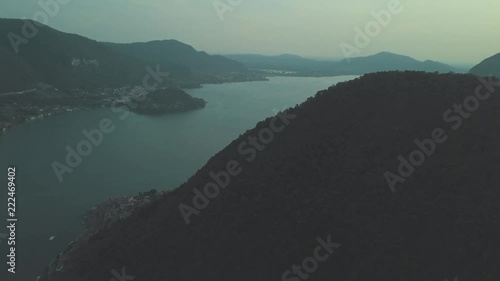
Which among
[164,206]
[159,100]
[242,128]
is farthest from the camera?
[159,100]

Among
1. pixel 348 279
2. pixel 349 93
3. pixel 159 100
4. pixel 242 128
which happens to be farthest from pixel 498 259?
pixel 159 100

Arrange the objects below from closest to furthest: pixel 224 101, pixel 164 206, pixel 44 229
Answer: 1. pixel 164 206
2. pixel 44 229
3. pixel 224 101

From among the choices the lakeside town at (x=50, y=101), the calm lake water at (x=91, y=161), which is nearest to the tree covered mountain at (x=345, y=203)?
the calm lake water at (x=91, y=161)

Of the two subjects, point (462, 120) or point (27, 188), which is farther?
point (27, 188)

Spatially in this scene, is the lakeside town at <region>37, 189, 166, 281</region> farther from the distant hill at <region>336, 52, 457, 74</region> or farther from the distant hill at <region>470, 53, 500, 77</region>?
the distant hill at <region>336, 52, 457, 74</region>

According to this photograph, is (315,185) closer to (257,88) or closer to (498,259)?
(498,259)

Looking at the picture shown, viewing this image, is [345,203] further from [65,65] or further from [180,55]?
[180,55]

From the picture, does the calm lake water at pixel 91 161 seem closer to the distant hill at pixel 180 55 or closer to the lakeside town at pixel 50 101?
the lakeside town at pixel 50 101

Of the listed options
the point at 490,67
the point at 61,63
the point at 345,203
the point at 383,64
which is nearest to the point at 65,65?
the point at 61,63
